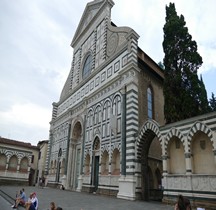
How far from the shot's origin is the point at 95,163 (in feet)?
61.6

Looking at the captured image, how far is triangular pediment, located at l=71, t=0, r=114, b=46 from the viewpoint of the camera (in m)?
23.6

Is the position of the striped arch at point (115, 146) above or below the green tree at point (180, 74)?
below

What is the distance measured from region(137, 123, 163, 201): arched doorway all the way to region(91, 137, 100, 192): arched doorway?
4.62 metres

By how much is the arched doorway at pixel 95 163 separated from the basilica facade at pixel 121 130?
0.27 feet

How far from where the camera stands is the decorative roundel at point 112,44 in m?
19.3

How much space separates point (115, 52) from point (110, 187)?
1123 centimetres

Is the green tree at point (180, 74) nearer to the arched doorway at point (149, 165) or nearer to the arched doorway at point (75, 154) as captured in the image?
the arched doorway at point (149, 165)

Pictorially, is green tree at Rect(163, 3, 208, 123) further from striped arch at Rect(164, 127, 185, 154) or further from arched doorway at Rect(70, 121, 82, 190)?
arched doorway at Rect(70, 121, 82, 190)

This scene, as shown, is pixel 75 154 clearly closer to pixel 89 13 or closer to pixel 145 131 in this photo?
pixel 145 131

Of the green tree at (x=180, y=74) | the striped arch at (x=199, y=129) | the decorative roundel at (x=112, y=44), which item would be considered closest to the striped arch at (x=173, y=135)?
the striped arch at (x=199, y=129)

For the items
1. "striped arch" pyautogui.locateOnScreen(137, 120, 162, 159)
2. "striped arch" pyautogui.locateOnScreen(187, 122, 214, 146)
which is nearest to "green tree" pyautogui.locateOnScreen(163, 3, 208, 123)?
"striped arch" pyautogui.locateOnScreen(137, 120, 162, 159)

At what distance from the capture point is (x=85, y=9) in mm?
26391

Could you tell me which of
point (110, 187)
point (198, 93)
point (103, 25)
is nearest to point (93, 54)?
point (103, 25)

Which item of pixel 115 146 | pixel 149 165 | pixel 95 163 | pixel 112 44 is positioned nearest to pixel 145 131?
pixel 115 146
